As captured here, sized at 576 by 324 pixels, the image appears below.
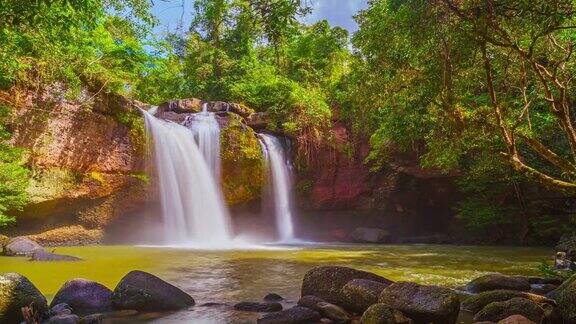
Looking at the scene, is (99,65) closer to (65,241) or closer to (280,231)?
(65,241)

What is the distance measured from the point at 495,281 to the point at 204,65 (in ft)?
84.6

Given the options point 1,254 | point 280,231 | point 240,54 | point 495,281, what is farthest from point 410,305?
point 240,54

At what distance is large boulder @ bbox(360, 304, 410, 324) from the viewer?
5.70m

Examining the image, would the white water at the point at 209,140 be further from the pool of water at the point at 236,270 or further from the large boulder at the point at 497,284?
the large boulder at the point at 497,284

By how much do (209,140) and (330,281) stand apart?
54.1ft

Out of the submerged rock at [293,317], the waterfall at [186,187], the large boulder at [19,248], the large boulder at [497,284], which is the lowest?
the submerged rock at [293,317]

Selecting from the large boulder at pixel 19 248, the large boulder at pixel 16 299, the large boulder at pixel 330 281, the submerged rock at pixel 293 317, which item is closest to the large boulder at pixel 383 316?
the submerged rock at pixel 293 317

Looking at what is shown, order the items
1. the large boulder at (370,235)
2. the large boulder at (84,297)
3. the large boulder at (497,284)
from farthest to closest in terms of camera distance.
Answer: the large boulder at (370,235), the large boulder at (497,284), the large boulder at (84,297)

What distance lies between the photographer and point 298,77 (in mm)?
31344

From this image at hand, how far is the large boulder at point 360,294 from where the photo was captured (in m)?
6.71

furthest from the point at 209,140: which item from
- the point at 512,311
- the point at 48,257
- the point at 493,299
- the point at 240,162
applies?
the point at 512,311

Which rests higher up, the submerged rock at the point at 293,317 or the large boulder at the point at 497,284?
the large boulder at the point at 497,284

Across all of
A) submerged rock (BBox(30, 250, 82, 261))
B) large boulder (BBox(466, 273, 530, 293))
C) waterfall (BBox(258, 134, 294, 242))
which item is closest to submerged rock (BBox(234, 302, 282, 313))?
large boulder (BBox(466, 273, 530, 293))

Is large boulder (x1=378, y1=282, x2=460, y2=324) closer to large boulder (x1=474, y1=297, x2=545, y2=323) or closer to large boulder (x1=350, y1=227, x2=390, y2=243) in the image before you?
large boulder (x1=474, y1=297, x2=545, y2=323)
